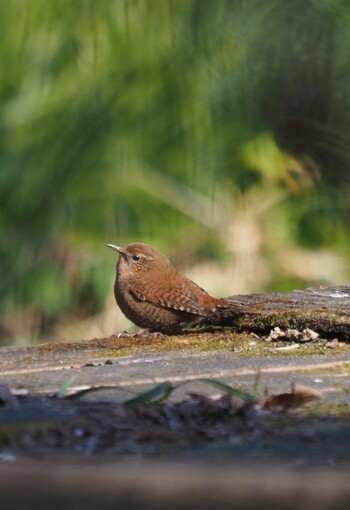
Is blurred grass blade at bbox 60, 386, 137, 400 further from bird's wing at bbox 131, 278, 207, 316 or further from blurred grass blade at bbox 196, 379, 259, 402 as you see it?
bird's wing at bbox 131, 278, 207, 316

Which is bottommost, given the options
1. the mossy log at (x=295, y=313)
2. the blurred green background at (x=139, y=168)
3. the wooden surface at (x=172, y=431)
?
the wooden surface at (x=172, y=431)

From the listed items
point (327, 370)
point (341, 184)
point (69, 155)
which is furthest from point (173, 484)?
point (69, 155)

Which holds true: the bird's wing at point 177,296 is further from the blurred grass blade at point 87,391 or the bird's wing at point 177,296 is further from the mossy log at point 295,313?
the blurred grass blade at point 87,391

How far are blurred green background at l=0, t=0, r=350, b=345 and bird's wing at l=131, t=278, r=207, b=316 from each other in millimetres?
256

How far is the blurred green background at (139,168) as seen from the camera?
464 centimetres

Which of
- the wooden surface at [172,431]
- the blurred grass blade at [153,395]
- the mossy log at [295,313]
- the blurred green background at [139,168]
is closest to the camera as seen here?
the wooden surface at [172,431]

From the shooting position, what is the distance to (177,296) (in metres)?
4.87

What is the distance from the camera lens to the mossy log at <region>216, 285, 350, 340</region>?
2934mm

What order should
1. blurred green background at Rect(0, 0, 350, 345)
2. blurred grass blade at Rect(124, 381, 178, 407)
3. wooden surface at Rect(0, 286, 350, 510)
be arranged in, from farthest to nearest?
blurred green background at Rect(0, 0, 350, 345), blurred grass blade at Rect(124, 381, 178, 407), wooden surface at Rect(0, 286, 350, 510)

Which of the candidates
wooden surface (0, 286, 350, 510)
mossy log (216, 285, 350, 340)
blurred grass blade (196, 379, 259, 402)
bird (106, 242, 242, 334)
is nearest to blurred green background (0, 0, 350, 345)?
bird (106, 242, 242, 334)

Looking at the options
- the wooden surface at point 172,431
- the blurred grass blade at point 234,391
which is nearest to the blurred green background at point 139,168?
the wooden surface at point 172,431

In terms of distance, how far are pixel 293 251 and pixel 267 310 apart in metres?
1.98

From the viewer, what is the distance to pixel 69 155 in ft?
16.2

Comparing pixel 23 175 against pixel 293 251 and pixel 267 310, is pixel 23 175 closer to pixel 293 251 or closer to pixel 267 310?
pixel 293 251
